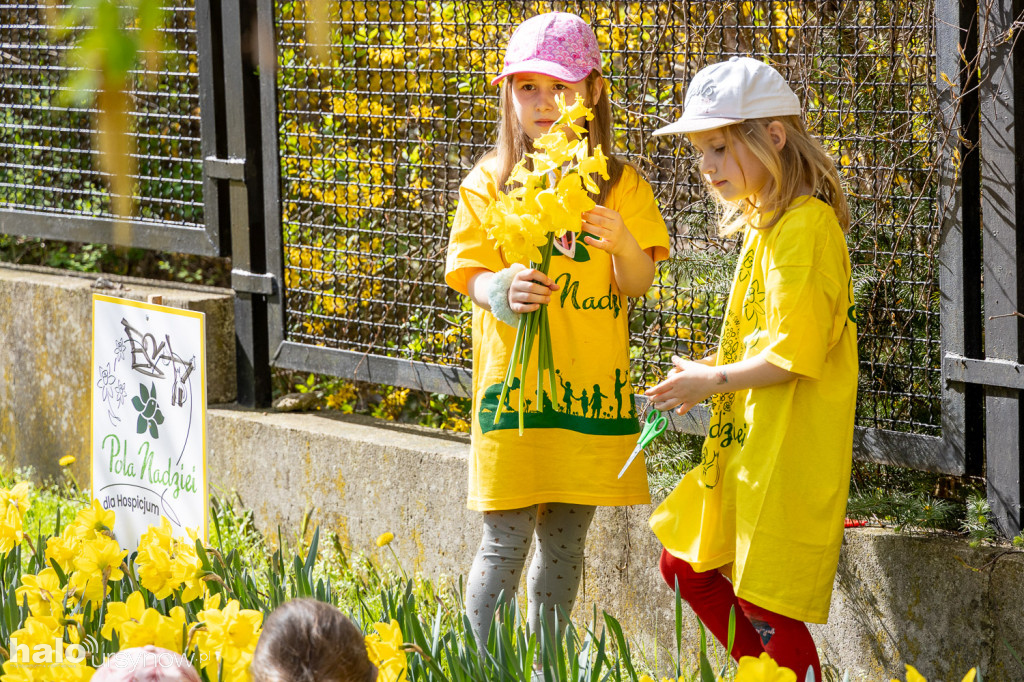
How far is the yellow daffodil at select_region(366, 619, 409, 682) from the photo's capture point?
173 cm

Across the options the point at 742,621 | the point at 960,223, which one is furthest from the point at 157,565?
the point at 960,223

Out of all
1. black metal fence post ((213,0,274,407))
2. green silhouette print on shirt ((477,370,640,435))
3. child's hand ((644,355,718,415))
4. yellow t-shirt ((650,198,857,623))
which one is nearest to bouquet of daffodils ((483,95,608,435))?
green silhouette print on shirt ((477,370,640,435))

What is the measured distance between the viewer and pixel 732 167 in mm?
2316

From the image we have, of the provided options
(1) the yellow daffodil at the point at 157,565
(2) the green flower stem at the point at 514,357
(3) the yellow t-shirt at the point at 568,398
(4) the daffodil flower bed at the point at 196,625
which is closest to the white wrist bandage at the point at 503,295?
(2) the green flower stem at the point at 514,357

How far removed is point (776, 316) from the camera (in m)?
2.21

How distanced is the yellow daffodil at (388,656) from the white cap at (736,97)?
1192 mm

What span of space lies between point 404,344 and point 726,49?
4.99 feet

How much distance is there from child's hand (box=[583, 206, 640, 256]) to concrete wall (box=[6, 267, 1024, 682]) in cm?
99

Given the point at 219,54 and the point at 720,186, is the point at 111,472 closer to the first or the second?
the point at 219,54

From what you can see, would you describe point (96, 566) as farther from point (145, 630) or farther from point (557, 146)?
point (557, 146)

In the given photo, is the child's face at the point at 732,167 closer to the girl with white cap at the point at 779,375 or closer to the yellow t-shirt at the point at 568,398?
the girl with white cap at the point at 779,375

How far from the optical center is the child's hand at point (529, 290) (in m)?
2.37

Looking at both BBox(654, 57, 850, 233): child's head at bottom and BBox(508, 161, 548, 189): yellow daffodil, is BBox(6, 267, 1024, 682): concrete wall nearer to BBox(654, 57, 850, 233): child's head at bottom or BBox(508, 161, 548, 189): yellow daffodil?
BBox(654, 57, 850, 233): child's head at bottom

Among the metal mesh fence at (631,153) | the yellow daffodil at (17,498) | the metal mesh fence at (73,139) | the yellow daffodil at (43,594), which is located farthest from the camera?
the metal mesh fence at (73,139)
